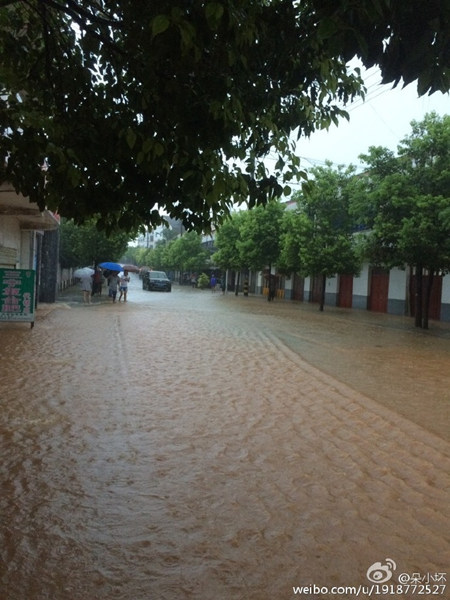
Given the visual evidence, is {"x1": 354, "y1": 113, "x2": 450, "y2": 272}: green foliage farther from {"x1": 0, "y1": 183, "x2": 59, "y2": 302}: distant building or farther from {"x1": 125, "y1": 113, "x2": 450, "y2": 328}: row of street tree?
{"x1": 0, "y1": 183, "x2": 59, "y2": 302}: distant building

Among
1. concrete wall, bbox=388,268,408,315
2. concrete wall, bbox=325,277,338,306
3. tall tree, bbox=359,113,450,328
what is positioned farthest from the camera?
concrete wall, bbox=325,277,338,306

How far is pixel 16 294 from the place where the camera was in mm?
13055

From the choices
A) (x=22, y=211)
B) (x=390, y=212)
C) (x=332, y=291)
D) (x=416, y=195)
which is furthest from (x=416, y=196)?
(x=332, y=291)

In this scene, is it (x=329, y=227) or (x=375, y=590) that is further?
(x=329, y=227)

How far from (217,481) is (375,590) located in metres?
1.68

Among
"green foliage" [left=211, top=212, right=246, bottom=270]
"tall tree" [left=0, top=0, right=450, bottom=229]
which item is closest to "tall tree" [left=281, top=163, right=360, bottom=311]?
"green foliage" [left=211, top=212, right=246, bottom=270]

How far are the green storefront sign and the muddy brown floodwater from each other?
354 cm

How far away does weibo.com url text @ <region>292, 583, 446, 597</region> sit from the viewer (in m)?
2.92

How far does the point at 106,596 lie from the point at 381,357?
1007 centimetres

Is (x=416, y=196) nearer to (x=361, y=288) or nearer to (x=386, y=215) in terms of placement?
(x=386, y=215)

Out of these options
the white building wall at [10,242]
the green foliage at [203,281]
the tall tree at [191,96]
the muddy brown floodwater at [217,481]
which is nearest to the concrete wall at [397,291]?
the white building wall at [10,242]

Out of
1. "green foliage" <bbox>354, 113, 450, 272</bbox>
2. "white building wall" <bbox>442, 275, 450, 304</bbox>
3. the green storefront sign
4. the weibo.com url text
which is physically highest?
"green foliage" <bbox>354, 113, 450, 272</bbox>

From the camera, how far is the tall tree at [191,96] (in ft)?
10.00

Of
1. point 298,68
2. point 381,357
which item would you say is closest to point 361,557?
point 298,68
